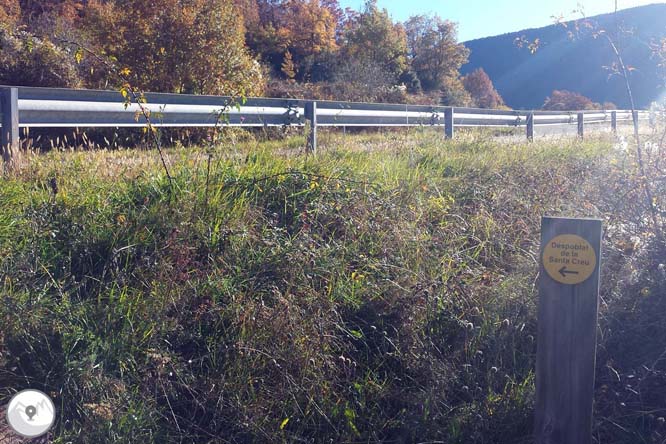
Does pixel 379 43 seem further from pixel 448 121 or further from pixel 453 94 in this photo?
pixel 448 121

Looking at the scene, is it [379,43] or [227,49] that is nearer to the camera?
[227,49]

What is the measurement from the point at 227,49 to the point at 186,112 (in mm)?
5997

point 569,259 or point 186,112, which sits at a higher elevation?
point 186,112

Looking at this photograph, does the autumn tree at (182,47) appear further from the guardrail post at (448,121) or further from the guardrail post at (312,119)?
the guardrail post at (312,119)

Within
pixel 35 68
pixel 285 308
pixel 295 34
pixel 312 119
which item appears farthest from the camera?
pixel 295 34

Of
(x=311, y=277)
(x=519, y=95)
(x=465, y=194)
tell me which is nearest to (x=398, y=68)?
(x=465, y=194)

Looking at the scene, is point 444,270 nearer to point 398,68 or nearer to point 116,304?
point 116,304

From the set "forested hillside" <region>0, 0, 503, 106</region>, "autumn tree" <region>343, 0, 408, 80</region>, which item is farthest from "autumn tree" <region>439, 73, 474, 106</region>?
"autumn tree" <region>343, 0, 408, 80</region>

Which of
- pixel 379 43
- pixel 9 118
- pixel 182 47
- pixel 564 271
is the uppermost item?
pixel 379 43

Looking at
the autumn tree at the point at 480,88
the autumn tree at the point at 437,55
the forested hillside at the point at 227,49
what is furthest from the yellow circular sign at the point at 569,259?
the autumn tree at the point at 480,88

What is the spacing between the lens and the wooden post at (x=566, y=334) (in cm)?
319

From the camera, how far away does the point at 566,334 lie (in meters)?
3.26

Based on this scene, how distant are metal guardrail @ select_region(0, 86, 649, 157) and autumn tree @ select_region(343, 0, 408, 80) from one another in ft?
60.1

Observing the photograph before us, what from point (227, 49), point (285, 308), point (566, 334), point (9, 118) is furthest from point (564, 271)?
point (227, 49)
